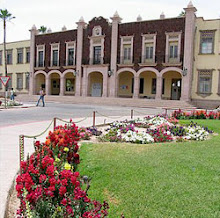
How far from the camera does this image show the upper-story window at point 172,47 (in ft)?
104

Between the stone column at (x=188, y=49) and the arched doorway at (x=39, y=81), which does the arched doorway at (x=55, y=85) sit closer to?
the arched doorway at (x=39, y=81)

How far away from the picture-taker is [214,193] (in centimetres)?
375

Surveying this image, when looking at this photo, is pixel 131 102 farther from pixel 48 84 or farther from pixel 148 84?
pixel 48 84

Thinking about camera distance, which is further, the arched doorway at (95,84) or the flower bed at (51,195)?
the arched doorway at (95,84)

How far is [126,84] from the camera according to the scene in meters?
36.8

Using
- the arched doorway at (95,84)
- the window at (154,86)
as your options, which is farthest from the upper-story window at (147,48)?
the arched doorway at (95,84)

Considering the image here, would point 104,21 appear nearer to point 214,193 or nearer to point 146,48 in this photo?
point 146,48

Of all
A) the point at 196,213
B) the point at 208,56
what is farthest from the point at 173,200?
the point at 208,56

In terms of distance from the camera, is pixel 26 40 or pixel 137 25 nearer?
pixel 137 25

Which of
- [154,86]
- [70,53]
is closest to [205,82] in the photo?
[154,86]

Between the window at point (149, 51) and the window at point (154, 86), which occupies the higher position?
the window at point (149, 51)

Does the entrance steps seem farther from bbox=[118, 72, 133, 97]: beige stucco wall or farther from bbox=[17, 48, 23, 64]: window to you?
bbox=[17, 48, 23, 64]: window

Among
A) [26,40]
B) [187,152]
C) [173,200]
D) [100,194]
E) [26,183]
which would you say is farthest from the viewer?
[26,40]

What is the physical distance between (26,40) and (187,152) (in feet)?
145
